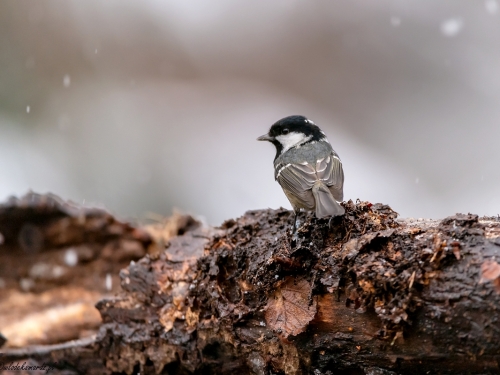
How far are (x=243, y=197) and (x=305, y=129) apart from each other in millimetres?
3534

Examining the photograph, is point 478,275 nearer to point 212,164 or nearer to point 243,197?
point 243,197

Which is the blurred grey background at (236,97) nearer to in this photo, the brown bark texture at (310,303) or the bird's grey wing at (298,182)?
the bird's grey wing at (298,182)

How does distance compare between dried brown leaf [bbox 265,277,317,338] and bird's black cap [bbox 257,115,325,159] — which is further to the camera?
bird's black cap [bbox 257,115,325,159]

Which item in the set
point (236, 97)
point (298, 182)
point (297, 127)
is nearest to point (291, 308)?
point (298, 182)

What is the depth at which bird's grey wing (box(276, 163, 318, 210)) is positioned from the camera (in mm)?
2900

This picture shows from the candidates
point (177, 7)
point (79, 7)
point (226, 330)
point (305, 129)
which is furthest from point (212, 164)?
point (226, 330)

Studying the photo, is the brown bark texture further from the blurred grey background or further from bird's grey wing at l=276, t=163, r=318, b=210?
the blurred grey background

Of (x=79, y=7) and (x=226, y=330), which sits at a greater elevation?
(x=79, y=7)

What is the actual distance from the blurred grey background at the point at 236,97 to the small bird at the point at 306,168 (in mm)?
3103

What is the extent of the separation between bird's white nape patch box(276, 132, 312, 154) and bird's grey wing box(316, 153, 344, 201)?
14.5 inches

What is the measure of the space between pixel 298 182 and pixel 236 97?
578 cm

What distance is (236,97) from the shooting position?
870cm

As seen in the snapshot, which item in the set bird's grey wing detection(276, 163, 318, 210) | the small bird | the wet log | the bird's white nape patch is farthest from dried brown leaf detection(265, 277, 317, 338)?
the bird's white nape patch

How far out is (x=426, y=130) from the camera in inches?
309
